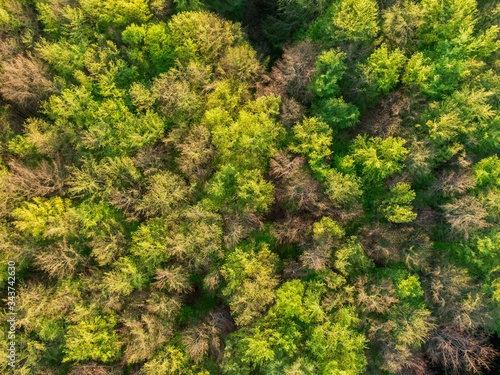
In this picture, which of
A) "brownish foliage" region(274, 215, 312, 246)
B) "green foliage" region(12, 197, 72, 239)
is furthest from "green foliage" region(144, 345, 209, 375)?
"green foliage" region(12, 197, 72, 239)

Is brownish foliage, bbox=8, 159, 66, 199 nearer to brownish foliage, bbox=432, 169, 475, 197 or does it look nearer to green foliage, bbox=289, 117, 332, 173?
green foliage, bbox=289, 117, 332, 173

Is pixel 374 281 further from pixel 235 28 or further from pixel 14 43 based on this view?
pixel 14 43

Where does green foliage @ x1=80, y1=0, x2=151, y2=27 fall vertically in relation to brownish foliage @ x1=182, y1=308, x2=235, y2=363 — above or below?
above

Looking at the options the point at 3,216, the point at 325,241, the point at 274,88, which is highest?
the point at 274,88

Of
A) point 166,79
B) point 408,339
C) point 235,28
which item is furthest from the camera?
point 235,28

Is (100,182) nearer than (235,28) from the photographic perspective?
Yes

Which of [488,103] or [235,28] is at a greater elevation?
[488,103]

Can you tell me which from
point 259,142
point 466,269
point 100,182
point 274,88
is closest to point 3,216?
point 100,182

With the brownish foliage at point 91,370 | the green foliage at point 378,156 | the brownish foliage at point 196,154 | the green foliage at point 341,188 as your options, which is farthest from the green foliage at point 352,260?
the brownish foliage at point 91,370
